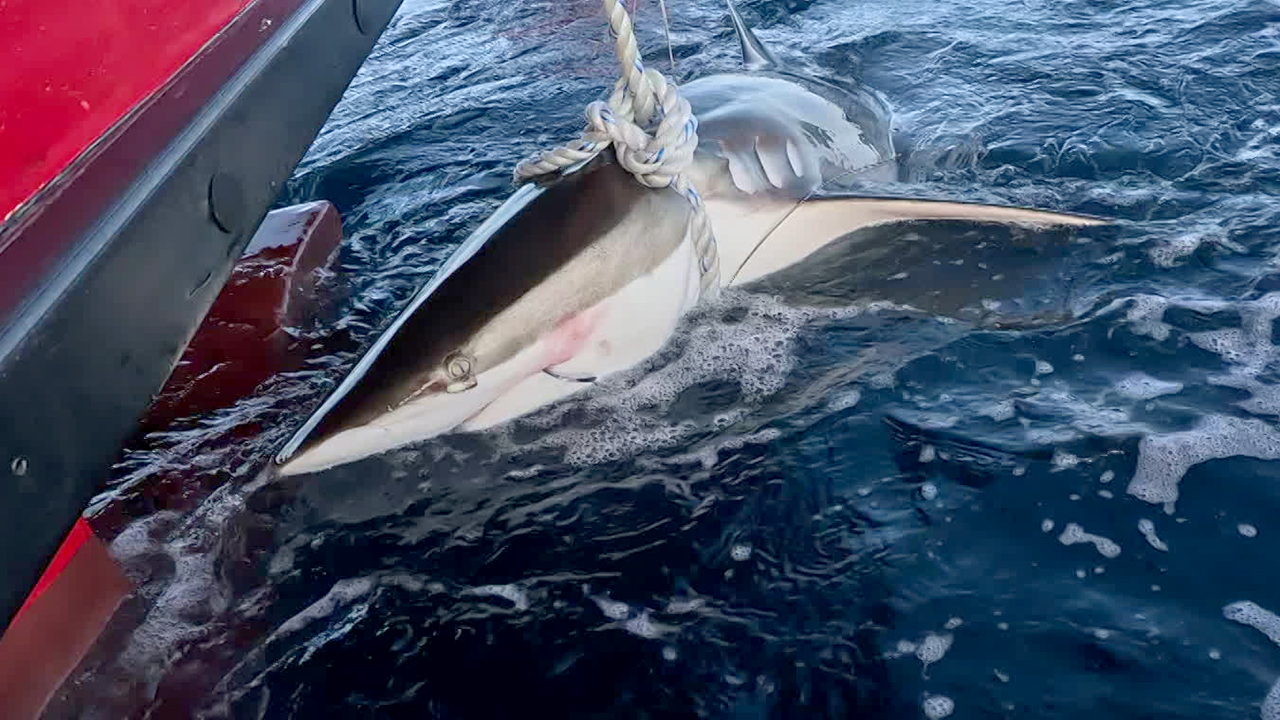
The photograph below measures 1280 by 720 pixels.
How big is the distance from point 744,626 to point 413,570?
25.4 inches

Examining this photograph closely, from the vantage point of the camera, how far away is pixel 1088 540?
1.79 metres

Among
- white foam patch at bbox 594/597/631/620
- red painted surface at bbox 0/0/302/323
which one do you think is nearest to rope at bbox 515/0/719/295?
red painted surface at bbox 0/0/302/323

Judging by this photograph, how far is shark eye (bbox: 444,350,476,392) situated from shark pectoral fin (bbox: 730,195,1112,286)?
0.93m

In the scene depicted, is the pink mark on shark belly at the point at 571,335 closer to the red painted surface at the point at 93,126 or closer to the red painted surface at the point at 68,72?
the red painted surface at the point at 93,126

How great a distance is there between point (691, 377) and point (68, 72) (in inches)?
53.2

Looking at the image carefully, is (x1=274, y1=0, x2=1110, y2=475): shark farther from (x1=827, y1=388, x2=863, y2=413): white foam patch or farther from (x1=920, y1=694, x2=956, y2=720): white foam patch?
(x1=920, y1=694, x2=956, y2=720): white foam patch

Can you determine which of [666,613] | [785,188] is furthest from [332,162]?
[666,613]

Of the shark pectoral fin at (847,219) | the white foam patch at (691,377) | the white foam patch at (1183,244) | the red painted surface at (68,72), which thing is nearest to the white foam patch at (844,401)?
the white foam patch at (691,377)

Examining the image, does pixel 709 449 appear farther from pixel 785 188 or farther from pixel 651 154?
pixel 785 188

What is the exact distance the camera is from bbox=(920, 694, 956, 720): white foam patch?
1.52 m

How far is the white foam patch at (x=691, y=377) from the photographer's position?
2225 millimetres

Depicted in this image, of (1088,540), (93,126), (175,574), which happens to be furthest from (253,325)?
(1088,540)

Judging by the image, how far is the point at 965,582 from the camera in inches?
68.4

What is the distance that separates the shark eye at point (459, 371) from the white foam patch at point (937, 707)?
96 centimetres
